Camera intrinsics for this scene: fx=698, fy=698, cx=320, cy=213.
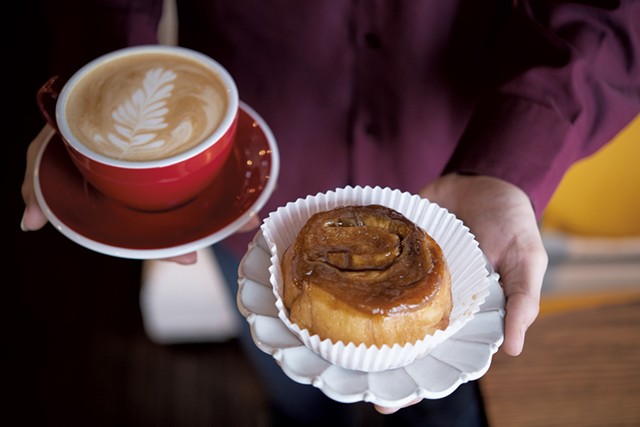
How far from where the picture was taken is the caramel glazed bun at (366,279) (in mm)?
906

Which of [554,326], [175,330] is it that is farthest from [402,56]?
[175,330]

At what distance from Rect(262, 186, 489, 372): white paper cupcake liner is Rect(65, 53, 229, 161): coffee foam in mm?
216

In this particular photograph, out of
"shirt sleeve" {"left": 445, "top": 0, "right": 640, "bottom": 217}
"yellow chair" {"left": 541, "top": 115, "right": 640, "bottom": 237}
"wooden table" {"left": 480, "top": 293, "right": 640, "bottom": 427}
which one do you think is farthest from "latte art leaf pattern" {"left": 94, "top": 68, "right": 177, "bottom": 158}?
"yellow chair" {"left": 541, "top": 115, "right": 640, "bottom": 237}

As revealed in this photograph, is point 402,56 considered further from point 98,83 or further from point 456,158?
point 98,83

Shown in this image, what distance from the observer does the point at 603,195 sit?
→ 1.95 metres

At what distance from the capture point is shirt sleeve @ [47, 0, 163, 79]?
1.37 meters

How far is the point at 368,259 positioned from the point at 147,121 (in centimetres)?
47

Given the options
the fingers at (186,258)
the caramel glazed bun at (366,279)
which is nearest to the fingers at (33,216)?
the fingers at (186,258)

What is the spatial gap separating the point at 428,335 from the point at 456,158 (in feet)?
1.45

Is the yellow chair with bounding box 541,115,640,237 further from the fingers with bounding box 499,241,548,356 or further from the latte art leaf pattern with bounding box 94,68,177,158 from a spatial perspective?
the latte art leaf pattern with bounding box 94,68,177,158

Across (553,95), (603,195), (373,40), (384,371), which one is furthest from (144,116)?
(603,195)

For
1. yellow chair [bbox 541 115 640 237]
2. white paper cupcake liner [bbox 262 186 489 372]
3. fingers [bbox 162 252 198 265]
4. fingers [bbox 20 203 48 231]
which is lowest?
yellow chair [bbox 541 115 640 237]

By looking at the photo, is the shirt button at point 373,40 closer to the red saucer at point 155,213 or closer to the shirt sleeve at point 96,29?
the red saucer at point 155,213

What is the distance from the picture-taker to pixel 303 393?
72.9 inches
